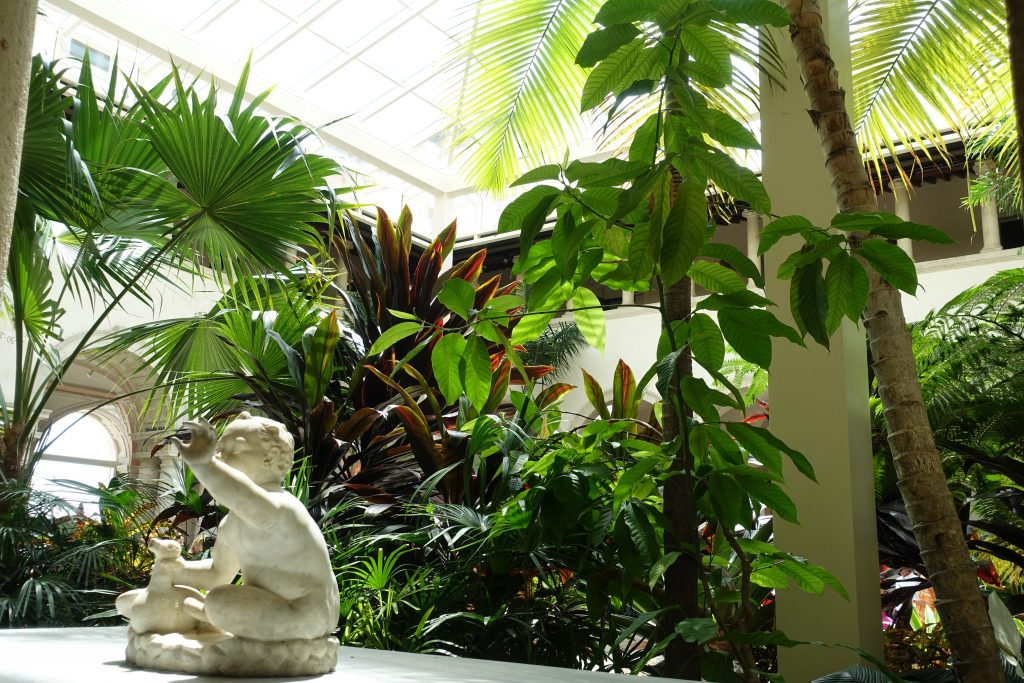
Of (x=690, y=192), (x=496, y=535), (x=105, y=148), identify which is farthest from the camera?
(x=105, y=148)

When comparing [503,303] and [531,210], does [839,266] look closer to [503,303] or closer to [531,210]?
[531,210]

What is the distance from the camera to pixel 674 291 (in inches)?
72.7

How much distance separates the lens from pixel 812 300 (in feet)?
3.95

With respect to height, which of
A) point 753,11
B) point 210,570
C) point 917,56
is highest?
point 917,56

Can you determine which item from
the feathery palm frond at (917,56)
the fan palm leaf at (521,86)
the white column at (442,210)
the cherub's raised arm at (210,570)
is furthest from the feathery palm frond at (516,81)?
the white column at (442,210)

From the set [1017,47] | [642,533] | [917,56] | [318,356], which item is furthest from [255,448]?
[917,56]

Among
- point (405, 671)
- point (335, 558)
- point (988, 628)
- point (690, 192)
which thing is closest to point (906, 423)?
point (988, 628)

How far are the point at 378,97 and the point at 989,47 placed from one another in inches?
430

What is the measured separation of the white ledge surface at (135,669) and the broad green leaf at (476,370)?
49 centimetres

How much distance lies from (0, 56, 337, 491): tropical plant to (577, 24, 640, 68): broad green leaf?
1916 millimetres

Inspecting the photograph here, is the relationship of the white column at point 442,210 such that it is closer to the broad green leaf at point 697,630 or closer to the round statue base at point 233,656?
the broad green leaf at point 697,630

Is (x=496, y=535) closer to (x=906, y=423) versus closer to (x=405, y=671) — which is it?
(x=405, y=671)

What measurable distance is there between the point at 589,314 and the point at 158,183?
78.5 inches

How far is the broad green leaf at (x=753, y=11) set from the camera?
1162mm
